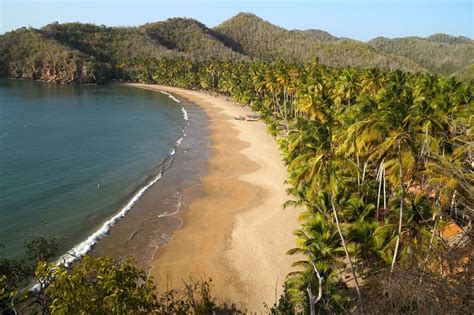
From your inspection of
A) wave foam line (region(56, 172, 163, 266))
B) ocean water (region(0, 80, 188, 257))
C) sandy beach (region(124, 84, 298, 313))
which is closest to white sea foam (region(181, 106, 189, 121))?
ocean water (region(0, 80, 188, 257))

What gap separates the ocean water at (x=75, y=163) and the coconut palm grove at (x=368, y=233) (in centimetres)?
804

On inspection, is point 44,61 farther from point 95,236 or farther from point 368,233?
point 368,233

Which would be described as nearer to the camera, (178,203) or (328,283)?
(328,283)

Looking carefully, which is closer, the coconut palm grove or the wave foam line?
the coconut palm grove

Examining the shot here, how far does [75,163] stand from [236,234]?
27.4m

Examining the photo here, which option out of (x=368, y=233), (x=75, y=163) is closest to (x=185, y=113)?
(x=75, y=163)

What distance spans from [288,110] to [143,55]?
139 metres

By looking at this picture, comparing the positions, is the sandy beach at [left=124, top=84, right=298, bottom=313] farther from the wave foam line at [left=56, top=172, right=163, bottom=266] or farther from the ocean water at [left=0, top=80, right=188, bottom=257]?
the ocean water at [left=0, top=80, right=188, bottom=257]

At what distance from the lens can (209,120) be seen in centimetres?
8331

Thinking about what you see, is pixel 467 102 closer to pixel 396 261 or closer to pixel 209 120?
pixel 396 261

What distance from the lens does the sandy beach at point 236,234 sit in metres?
25.4

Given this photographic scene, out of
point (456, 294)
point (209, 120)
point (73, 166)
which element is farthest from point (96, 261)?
point (209, 120)

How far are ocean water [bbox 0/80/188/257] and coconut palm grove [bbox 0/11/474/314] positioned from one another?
26.4ft

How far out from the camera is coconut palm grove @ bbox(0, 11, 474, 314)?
1127cm
